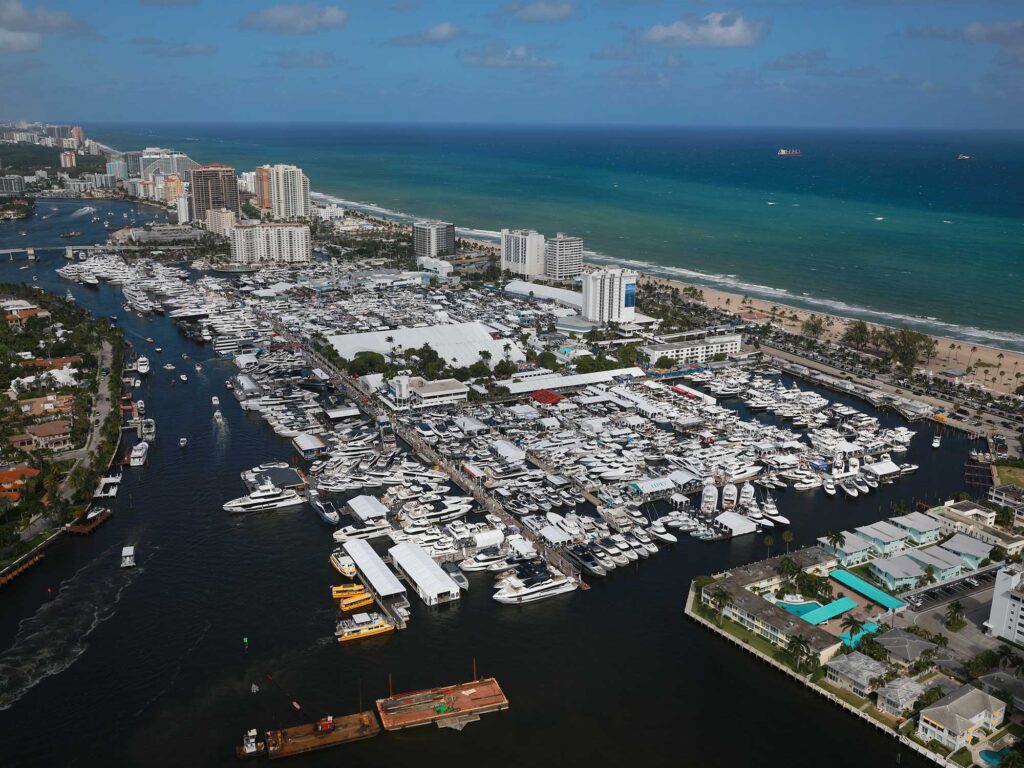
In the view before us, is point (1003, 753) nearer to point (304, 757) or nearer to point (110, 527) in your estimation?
point (304, 757)

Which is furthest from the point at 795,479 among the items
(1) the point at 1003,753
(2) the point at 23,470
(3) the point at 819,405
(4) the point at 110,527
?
(2) the point at 23,470

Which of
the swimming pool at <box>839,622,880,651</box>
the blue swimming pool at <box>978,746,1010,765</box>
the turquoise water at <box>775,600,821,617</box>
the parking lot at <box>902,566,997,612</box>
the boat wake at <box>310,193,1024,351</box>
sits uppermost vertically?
the boat wake at <box>310,193,1024,351</box>

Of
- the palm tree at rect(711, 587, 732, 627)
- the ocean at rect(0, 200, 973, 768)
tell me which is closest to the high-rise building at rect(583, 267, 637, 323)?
the ocean at rect(0, 200, 973, 768)

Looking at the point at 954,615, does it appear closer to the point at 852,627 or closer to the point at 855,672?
the point at 852,627

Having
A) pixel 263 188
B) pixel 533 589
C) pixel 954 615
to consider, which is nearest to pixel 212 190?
pixel 263 188

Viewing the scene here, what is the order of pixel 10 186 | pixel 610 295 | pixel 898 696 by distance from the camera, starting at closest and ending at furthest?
pixel 898 696 < pixel 610 295 < pixel 10 186

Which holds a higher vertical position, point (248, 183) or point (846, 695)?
point (248, 183)

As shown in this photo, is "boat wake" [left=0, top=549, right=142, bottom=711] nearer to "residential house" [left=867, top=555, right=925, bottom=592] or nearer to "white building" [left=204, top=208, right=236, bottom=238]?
"residential house" [left=867, top=555, right=925, bottom=592]
